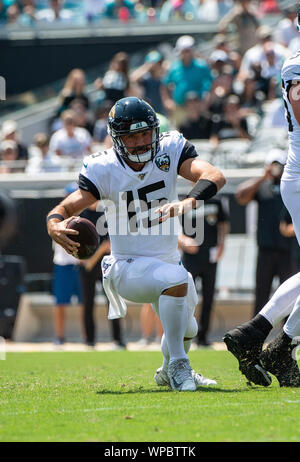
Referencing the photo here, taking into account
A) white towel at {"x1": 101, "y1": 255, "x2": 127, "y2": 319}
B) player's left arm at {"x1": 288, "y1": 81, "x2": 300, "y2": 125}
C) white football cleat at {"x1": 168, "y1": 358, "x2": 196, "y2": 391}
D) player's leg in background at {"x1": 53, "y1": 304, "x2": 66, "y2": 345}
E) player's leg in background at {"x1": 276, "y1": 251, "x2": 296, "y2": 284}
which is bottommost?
player's leg in background at {"x1": 53, "y1": 304, "x2": 66, "y2": 345}

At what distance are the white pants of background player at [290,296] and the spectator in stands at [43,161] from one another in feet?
25.2

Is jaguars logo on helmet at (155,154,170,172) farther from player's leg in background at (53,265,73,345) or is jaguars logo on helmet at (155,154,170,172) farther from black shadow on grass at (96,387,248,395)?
player's leg in background at (53,265,73,345)

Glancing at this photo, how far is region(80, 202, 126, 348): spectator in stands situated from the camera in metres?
10.8

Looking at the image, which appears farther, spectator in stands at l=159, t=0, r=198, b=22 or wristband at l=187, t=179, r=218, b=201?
spectator in stands at l=159, t=0, r=198, b=22

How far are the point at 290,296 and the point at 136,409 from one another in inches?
54.7

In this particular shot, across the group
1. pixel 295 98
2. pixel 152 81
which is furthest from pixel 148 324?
pixel 295 98

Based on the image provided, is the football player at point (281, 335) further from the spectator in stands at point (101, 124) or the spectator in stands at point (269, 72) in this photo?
the spectator in stands at point (269, 72)

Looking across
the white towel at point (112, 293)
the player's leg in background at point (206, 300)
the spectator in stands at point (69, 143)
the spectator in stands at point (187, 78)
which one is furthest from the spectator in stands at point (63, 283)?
the white towel at point (112, 293)

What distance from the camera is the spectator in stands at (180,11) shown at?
17891 mm

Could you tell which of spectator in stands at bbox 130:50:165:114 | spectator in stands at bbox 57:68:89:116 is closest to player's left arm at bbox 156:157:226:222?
spectator in stands at bbox 130:50:165:114

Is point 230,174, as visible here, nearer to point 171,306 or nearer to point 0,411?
point 171,306

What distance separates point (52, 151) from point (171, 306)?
8.28 m

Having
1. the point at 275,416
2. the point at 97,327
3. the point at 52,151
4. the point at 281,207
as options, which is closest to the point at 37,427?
the point at 275,416

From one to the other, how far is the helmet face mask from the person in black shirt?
15.1 feet
